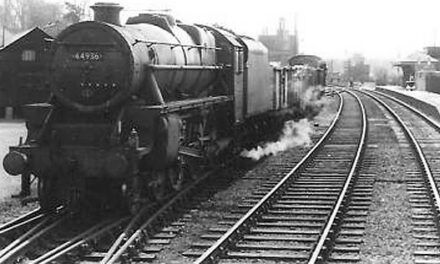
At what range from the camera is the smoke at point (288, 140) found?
56.6ft

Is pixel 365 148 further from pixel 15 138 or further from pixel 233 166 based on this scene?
pixel 15 138

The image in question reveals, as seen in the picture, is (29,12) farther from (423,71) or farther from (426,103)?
(426,103)

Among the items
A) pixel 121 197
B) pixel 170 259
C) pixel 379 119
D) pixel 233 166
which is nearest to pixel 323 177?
pixel 233 166

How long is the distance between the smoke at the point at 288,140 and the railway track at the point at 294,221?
1.92m

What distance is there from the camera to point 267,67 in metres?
17.9

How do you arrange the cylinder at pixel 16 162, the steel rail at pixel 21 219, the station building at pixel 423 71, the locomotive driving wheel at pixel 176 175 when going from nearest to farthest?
the steel rail at pixel 21 219
the cylinder at pixel 16 162
the locomotive driving wheel at pixel 176 175
the station building at pixel 423 71

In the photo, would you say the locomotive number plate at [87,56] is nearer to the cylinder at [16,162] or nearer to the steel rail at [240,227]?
the cylinder at [16,162]

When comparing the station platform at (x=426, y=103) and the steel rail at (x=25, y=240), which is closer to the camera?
the steel rail at (x=25, y=240)

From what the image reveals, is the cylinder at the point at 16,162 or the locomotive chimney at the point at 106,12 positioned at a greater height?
the locomotive chimney at the point at 106,12

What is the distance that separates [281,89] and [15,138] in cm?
768

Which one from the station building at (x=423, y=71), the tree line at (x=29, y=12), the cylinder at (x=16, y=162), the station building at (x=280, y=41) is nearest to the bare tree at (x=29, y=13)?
the tree line at (x=29, y=12)

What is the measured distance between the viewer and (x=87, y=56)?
9680 millimetres

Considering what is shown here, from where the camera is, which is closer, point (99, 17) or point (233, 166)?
point (99, 17)

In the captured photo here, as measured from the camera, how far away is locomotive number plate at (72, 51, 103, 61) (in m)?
9.63
